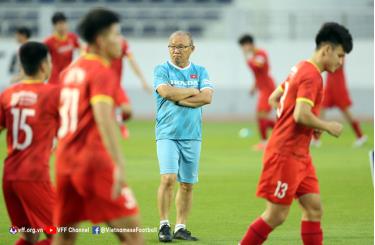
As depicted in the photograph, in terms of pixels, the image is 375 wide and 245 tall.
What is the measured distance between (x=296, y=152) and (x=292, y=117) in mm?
302

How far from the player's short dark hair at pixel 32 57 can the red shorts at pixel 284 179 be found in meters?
2.11

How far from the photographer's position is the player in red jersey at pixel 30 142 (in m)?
7.45

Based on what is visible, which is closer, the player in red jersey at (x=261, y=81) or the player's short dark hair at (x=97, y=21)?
the player's short dark hair at (x=97, y=21)

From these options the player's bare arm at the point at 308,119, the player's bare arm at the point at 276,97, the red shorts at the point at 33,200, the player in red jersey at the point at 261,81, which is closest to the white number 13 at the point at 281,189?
the player's bare arm at the point at 308,119

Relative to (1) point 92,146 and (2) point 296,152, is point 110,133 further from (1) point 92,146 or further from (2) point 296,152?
(2) point 296,152

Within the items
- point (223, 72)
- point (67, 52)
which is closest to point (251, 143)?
point (67, 52)

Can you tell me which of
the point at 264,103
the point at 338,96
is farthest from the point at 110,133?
the point at 338,96

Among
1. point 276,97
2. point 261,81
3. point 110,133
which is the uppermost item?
point 110,133

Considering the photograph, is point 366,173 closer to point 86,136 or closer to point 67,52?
point 67,52

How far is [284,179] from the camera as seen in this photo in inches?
311

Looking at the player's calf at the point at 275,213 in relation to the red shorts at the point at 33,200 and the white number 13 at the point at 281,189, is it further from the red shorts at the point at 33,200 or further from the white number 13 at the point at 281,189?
the red shorts at the point at 33,200

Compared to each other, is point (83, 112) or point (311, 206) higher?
point (83, 112)

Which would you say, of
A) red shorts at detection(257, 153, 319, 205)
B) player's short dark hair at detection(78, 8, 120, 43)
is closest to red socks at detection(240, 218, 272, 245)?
red shorts at detection(257, 153, 319, 205)

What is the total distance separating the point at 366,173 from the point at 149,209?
18.0 ft
